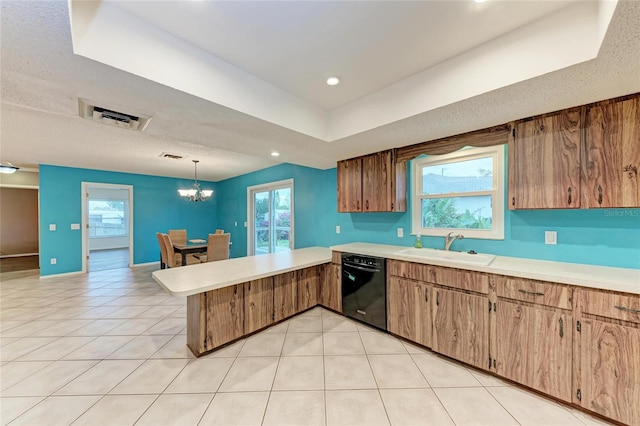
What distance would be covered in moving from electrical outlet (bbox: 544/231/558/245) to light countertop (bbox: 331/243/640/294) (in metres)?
0.18

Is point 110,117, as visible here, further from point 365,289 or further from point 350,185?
point 365,289

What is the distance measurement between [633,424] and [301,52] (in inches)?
125

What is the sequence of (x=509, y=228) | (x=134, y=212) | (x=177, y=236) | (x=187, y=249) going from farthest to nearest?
1. (x=134, y=212)
2. (x=177, y=236)
3. (x=187, y=249)
4. (x=509, y=228)

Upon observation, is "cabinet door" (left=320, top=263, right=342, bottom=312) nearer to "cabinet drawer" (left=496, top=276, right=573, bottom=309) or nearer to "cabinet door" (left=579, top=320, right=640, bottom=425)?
"cabinet drawer" (left=496, top=276, right=573, bottom=309)

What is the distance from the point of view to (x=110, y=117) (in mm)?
2033

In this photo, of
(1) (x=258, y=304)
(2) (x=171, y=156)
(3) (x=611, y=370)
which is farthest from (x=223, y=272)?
(2) (x=171, y=156)

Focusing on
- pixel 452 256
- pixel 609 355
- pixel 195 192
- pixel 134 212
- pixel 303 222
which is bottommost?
pixel 609 355

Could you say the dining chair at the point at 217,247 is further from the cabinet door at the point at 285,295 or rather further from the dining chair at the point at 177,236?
the cabinet door at the point at 285,295

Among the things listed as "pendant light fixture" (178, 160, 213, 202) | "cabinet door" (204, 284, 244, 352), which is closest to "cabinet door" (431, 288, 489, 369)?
"cabinet door" (204, 284, 244, 352)

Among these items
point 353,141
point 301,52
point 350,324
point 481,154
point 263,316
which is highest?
point 301,52

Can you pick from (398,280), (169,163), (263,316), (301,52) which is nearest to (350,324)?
(398,280)

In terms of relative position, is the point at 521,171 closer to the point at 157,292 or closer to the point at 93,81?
the point at 93,81

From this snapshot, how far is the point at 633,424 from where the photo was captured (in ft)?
4.71

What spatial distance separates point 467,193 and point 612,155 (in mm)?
1058
